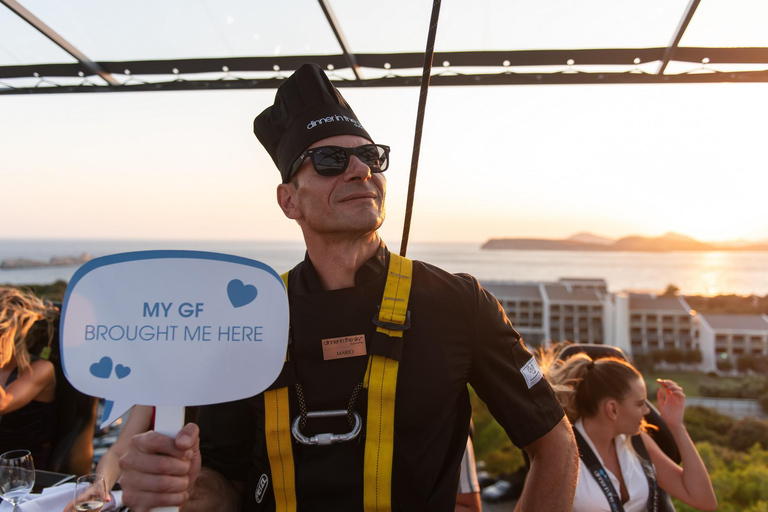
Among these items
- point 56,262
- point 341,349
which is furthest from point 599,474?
point 56,262

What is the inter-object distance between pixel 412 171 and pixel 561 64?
1.26 m

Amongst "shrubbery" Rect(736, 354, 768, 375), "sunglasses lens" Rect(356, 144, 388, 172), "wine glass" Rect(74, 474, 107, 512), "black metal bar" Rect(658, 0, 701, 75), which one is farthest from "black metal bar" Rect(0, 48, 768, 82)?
"shrubbery" Rect(736, 354, 768, 375)

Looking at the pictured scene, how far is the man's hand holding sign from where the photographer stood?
1.18 metres

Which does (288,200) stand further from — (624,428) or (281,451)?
(624,428)

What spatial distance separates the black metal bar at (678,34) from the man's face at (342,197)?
1805 mm

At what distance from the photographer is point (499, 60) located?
291cm

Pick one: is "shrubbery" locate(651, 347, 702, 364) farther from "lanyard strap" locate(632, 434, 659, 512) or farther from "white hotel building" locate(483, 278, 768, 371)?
"lanyard strap" locate(632, 434, 659, 512)

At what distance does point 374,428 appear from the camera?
4.80 ft

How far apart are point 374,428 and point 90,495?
103cm

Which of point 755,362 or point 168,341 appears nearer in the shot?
point 168,341

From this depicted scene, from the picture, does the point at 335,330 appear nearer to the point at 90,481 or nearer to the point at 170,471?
the point at 170,471

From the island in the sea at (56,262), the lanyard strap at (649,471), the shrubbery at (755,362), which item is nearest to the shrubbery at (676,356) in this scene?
the shrubbery at (755,362)

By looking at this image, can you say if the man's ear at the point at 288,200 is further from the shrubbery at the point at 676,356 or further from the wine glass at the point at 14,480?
the shrubbery at the point at 676,356

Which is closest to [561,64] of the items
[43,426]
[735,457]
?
[43,426]
